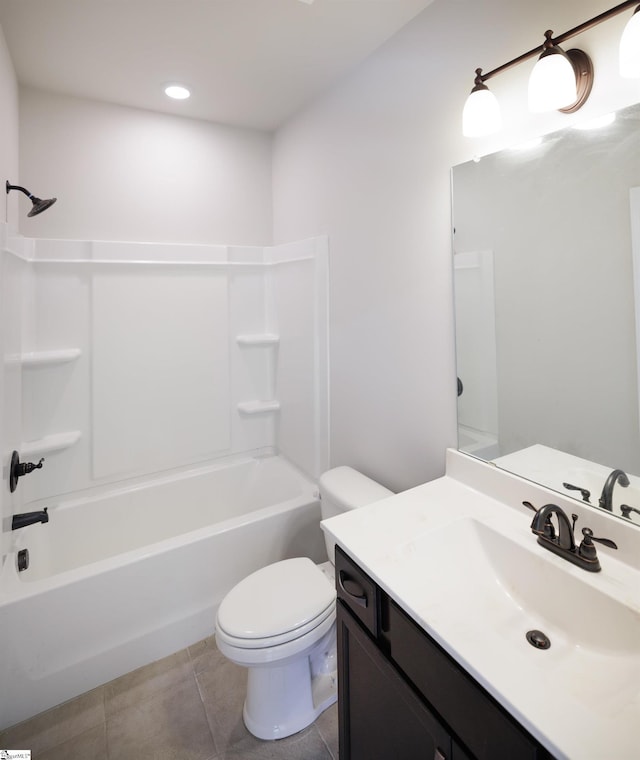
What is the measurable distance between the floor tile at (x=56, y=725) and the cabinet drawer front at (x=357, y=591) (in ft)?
3.97

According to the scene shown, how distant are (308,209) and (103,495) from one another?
80.1 inches

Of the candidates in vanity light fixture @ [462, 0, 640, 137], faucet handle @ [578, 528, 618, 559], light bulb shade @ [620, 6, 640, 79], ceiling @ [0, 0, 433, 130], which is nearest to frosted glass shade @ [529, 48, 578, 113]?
vanity light fixture @ [462, 0, 640, 137]

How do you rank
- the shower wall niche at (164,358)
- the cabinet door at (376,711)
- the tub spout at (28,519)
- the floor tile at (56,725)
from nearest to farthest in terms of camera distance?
the cabinet door at (376,711), the floor tile at (56,725), the tub spout at (28,519), the shower wall niche at (164,358)

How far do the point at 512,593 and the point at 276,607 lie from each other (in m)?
0.80

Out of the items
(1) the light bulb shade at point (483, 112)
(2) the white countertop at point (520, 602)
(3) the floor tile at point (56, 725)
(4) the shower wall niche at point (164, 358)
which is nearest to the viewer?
(2) the white countertop at point (520, 602)

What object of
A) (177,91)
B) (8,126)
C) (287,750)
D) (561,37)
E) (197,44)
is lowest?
(287,750)

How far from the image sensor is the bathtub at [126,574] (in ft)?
4.91

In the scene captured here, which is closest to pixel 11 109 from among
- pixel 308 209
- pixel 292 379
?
pixel 308 209

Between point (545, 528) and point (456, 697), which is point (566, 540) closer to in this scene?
point (545, 528)

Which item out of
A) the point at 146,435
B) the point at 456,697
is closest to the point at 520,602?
the point at 456,697

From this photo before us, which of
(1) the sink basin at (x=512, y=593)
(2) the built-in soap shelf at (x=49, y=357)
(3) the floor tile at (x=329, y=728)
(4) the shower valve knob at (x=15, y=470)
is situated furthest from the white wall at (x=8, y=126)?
(3) the floor tile at (x=329, y=728)

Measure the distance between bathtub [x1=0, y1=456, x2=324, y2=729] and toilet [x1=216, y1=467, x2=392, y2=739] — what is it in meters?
0.40

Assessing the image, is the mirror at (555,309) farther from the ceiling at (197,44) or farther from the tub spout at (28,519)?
the tub spout at (28,519)

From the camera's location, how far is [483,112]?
1147 millimetres
